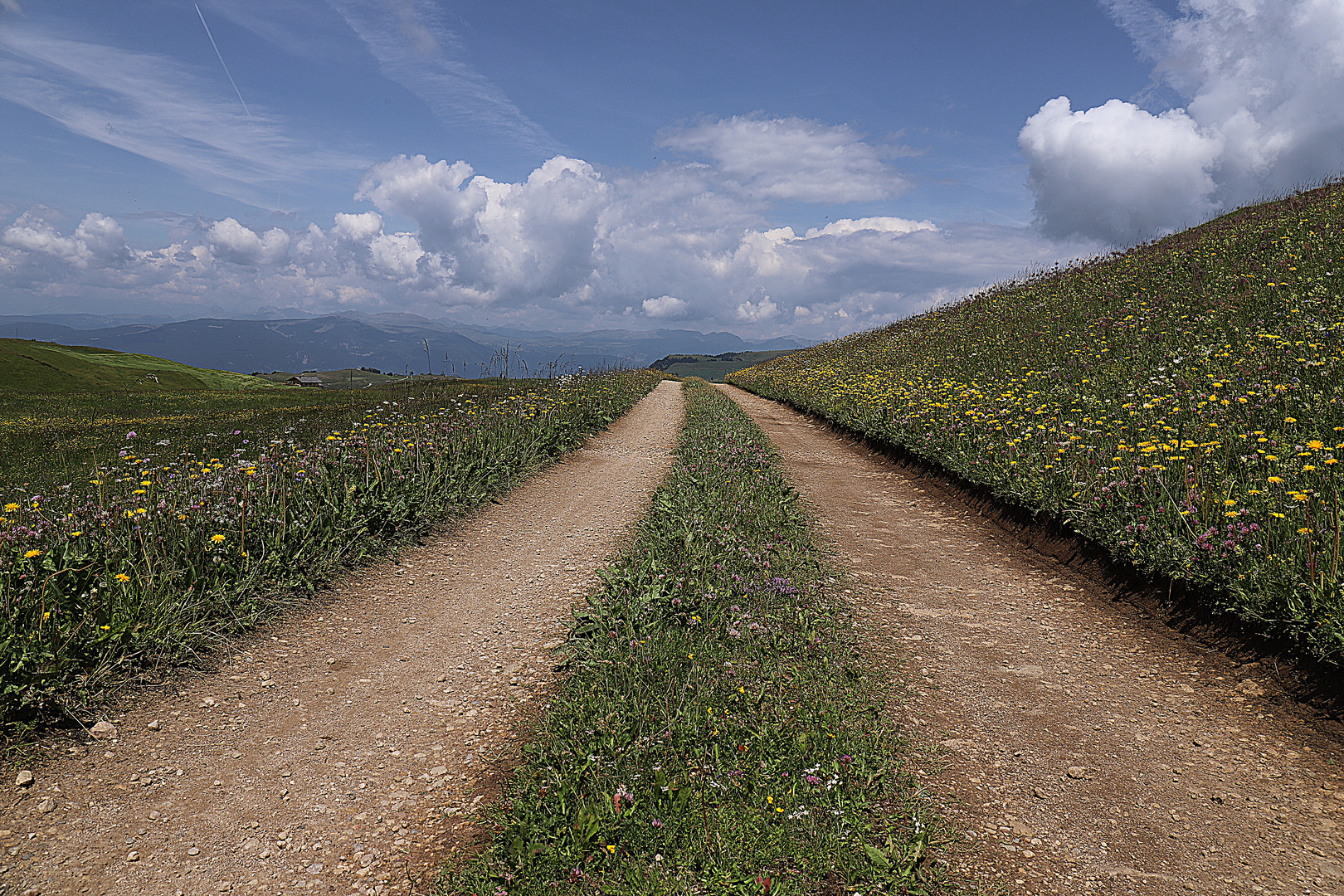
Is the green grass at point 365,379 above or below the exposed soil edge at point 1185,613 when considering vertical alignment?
above

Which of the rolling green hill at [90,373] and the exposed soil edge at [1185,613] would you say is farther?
the rolling green hill at [90,373]

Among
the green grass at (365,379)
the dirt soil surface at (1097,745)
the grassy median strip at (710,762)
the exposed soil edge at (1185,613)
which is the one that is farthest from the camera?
the green grass at (365,379)

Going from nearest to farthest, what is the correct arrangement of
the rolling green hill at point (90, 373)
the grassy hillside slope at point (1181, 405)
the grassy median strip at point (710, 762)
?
the grassy median strip at point (710, 762)
the grassy hillside slope at point (1181, 405)
the rolling green hill at point (90, 373)

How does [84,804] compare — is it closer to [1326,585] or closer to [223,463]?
[223,463]

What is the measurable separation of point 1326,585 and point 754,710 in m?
4.21

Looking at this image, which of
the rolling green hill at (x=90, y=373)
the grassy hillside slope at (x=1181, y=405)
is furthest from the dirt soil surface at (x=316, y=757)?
the rolling green hill at (x=90, y=373)

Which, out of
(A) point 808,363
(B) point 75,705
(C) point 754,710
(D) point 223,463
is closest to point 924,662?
(C) point 754,710

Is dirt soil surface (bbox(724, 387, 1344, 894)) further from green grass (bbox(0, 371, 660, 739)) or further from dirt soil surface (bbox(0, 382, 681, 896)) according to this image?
green grass (bbox(0, 371, 660, 739))

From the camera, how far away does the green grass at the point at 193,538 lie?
4.14 m

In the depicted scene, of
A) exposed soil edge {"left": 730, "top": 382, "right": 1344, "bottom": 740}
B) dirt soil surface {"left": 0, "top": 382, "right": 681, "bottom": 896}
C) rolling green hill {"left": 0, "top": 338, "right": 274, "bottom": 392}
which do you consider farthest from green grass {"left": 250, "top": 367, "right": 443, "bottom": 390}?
exposed soil edge {"left": 730, "top": 382, "right": 1344, "bottom": 740}

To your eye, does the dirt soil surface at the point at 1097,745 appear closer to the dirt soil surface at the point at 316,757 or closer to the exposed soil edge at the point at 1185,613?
the exposed soil edge at the point at 1185,613

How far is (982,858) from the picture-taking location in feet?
10.00

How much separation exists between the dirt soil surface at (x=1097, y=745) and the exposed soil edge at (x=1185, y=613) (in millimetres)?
81

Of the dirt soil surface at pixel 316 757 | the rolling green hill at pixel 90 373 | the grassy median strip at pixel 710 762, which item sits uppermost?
the rolling green hill at pixel 90 373
